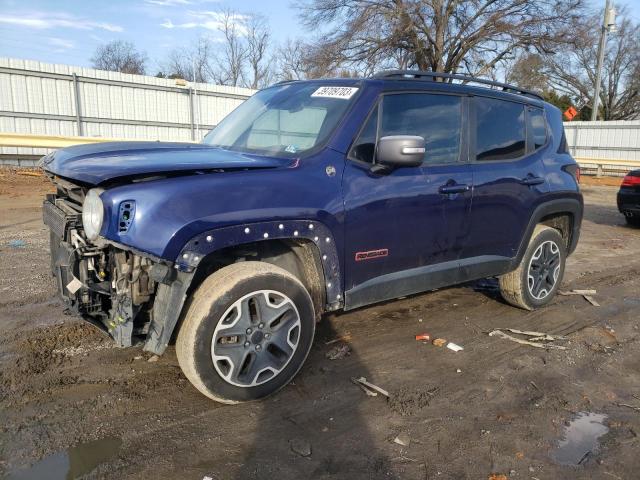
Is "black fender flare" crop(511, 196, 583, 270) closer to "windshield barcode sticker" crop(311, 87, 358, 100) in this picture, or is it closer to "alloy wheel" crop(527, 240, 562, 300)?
"alloy wheel" crop(527, 240, 562, 300)

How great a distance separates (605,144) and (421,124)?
2710cm

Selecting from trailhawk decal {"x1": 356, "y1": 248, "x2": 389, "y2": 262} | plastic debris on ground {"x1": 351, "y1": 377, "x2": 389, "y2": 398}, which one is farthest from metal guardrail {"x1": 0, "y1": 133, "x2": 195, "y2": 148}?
plastic debris on ground {"x1": 351, "y1": 377, "x2": 389, "y2": 398}

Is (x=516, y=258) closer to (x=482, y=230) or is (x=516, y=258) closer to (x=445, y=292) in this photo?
(x=482, y=230)

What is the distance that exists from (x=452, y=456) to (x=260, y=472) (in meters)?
1.02

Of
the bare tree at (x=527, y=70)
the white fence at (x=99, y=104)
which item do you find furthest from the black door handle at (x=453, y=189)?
the bare tree at (x=527, y=70)

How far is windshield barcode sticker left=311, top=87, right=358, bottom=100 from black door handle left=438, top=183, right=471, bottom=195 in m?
0.98

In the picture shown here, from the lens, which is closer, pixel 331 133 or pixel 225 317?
pixel 225 317

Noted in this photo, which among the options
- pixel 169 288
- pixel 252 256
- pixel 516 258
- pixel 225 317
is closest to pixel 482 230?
pixel 516 258

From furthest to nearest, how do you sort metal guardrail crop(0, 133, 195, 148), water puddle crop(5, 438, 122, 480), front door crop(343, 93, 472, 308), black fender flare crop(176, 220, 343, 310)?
1. metal guardrail crop(0, 133, 195, 148)
2. front door crop(343, 93, 472, 308)
3. black fender flare crop(176, 220, 343, 310)
4. water puddle crop(5, 438, 122, 480)

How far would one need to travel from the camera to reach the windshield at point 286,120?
11.6 ft

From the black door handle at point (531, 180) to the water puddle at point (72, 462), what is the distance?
148 inches

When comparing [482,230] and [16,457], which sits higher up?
[482,230]

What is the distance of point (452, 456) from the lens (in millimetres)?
2723

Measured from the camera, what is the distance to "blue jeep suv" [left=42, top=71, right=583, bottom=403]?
9.17 ft
